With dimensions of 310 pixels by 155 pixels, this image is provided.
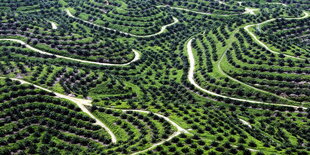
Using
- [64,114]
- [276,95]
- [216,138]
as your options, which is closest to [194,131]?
[216,138]

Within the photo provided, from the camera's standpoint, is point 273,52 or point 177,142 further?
point 273,52

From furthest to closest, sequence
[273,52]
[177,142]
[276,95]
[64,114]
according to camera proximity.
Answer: [273,52] < [276,95] < [64,114] < [177,142]

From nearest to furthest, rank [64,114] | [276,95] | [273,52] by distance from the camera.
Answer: [64,114], [276,95], [273,52]

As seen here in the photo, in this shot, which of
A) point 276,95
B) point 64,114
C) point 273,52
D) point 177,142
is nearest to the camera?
point 177,142

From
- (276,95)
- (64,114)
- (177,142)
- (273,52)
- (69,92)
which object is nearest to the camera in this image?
(177,142)

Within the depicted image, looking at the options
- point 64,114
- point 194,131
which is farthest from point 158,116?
point 64,114

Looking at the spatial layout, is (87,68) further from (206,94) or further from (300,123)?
(300,123)

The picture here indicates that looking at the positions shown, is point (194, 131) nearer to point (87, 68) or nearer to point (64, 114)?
point (64, 114)

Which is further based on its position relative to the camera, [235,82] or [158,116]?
[235,82]

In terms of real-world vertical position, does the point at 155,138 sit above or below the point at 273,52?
below
